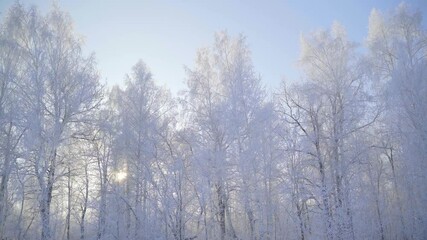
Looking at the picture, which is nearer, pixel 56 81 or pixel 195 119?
pixel 56 81

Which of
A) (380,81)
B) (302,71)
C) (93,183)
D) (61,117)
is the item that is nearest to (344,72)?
(302,71)

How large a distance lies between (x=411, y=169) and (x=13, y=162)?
16533 mm

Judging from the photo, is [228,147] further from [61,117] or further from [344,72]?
[61,117]

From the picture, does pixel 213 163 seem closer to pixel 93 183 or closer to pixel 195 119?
pixel 195 119

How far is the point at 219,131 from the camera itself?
13.9 metres

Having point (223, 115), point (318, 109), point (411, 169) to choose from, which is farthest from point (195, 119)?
point (411, 169)

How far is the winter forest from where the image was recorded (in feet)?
35.8

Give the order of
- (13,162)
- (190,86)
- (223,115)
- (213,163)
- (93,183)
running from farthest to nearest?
1. (93,183)
2. (190,86)
3. (223,115)
4. (213,163)
5. (13,162)

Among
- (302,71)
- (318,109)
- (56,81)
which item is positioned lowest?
(318,109)

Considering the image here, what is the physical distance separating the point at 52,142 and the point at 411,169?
15.5 m

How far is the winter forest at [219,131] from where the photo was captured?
10922mm

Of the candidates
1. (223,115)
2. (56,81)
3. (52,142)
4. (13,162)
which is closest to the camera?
(13,162)

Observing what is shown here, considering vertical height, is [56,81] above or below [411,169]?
above

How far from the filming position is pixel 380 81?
55.7ft
